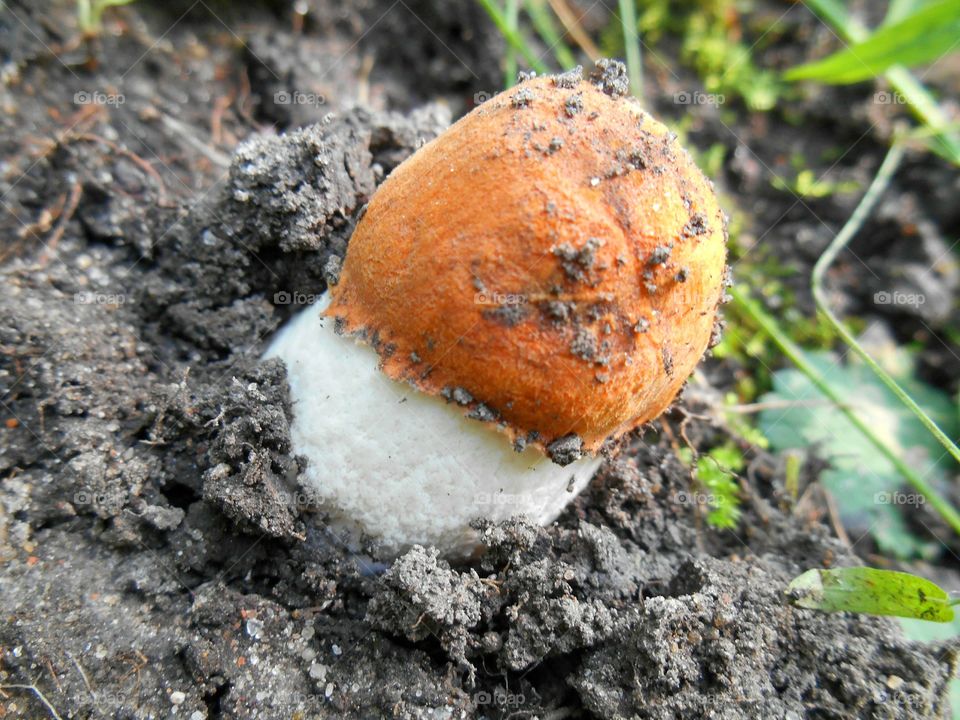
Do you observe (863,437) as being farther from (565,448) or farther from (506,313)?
(506,313)

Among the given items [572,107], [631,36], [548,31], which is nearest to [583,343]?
[572,107]

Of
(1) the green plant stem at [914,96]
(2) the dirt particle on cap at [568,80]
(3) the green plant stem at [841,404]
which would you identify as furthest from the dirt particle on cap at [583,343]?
(1) the green plant stem at [914,96]

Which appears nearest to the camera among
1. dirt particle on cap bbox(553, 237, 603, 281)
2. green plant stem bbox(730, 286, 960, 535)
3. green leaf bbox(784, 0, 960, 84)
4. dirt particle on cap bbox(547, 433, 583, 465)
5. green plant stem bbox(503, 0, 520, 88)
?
dirt particle on cap bbox(553, 237, 603, 281)

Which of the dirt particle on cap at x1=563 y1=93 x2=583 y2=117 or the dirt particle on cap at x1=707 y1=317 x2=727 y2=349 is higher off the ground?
the dirt particle on cap at x1=563 y1=93 x2=583 y2=117

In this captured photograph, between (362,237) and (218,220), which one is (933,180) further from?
(218,220)

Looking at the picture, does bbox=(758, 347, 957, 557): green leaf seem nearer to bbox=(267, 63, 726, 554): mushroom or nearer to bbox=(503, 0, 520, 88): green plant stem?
bbox=(267, 63, 726, 554): mushroom

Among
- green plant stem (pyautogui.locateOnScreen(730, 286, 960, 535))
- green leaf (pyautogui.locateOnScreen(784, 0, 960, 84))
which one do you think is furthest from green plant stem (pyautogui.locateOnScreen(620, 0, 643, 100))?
green plant stem (pyautogui.locateOnScreen(730, 286, 960, 535))
